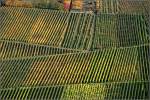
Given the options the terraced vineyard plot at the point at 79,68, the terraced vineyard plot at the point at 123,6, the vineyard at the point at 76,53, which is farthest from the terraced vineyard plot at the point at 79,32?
the terraced vineyard plot at the point at 123,6

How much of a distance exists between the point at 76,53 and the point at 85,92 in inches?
129

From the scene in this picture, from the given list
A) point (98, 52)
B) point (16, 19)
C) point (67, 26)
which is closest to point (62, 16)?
point (67, 26)

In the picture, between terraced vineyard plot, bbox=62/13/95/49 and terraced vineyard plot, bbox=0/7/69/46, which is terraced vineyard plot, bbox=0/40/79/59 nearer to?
terraced vineyard plot, bbox=0/7/69/46

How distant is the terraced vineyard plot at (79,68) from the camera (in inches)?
759

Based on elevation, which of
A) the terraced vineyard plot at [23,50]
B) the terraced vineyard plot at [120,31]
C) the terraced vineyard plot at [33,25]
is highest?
the terraced vineyard plot at [120,31]

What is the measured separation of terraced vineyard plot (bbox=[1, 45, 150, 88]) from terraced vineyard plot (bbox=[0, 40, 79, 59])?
40cm

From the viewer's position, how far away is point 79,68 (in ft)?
65.7

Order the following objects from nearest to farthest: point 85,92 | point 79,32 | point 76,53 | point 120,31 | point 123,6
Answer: point 85,92, point 76,53, point 120,31, point 79,32, point 123,6

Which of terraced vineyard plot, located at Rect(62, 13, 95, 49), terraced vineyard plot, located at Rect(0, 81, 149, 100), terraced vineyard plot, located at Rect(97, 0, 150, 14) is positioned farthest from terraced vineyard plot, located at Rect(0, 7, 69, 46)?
terraced vineyard plot, located at Rect(0, 81, 149, 100)

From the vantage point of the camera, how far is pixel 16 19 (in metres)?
24.2

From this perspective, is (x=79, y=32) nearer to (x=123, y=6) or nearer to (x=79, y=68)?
(x=79, y=68)

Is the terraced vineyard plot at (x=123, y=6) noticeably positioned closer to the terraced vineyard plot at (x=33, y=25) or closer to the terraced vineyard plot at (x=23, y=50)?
the terraced vineyard plot at (x=33, y=25)

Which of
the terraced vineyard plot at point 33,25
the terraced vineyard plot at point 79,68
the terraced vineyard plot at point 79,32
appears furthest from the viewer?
the terraced vineyard plot at point 33,25

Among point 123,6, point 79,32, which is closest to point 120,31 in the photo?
point 79,32
